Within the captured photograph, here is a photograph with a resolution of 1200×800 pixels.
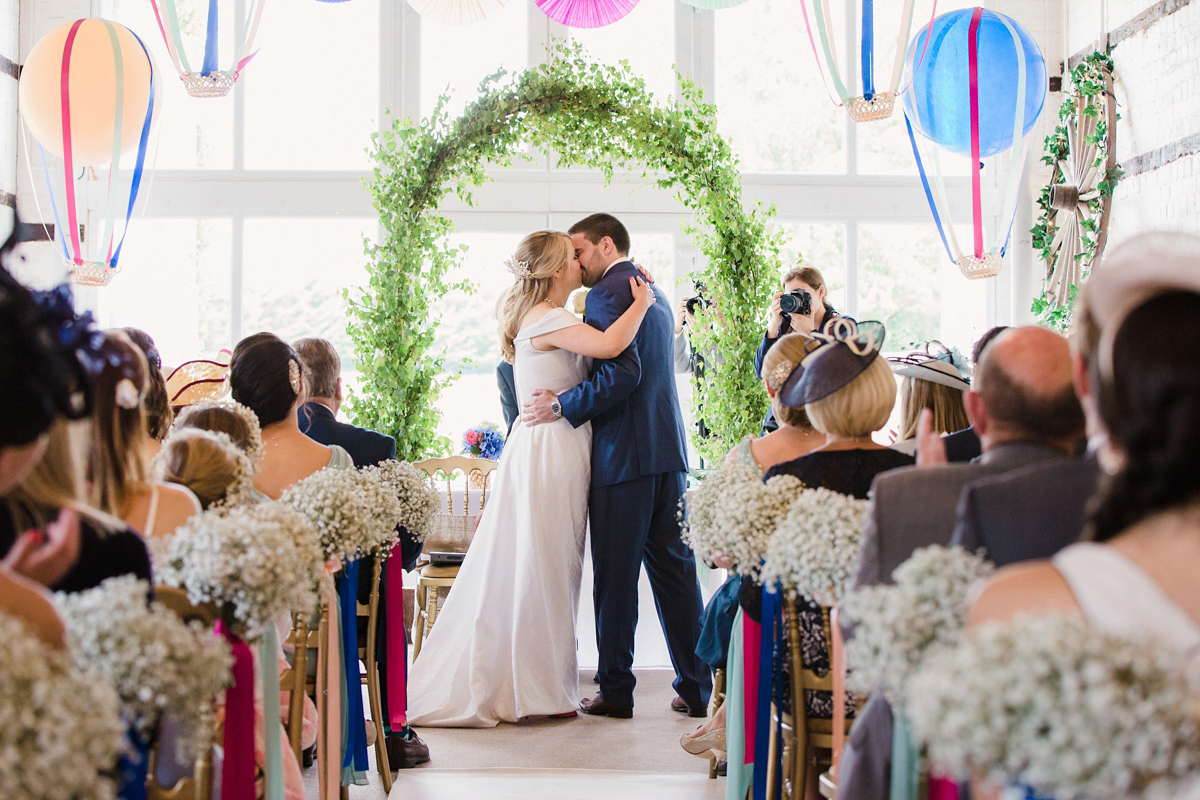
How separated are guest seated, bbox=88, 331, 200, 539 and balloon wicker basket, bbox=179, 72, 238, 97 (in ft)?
11.2

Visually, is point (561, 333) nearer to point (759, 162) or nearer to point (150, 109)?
point (150, 109)

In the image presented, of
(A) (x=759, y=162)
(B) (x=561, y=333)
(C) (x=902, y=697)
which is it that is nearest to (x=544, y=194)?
(A) (x=759, y=162)

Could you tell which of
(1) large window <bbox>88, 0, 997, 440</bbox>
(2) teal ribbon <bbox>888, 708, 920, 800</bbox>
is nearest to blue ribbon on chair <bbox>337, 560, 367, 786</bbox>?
(2) teal ribbon <bbox>888, 708, 920, 800</bbox>

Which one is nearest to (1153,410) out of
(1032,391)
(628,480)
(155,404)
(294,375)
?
(1032,391)

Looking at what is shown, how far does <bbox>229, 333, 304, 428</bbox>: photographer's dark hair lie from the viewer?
114 inches

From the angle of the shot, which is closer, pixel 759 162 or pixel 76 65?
pixel 76 65

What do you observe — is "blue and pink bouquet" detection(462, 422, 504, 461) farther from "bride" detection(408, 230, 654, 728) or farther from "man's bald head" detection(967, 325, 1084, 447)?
"man's bald head" detection(967, 325, 1084, 447)

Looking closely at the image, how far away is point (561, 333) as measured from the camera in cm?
420

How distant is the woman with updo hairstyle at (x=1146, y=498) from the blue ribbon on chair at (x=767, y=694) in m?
1.36

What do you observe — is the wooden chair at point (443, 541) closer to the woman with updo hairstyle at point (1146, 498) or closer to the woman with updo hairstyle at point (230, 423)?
the woman with updo hairstyle at point (230, 423)

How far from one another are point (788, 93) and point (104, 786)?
758cm

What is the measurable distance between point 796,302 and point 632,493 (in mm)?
1120

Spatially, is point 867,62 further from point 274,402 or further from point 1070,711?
point 1070,711

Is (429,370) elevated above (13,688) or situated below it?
above
